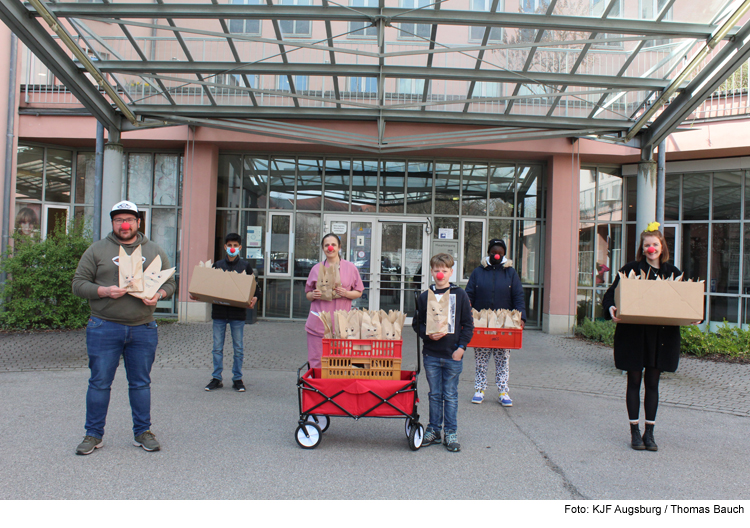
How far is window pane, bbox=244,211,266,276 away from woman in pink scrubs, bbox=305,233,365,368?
24.3ft

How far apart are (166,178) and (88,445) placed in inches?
388

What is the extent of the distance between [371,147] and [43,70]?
319 inches

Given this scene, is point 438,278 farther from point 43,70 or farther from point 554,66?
point 43,70

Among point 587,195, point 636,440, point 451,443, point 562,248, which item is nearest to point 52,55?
point 451,443

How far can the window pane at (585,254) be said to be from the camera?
1310 cm

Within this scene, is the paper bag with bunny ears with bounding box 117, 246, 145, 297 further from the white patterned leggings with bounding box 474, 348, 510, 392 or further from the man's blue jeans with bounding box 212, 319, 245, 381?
the white patterned leggings with bounding box 474, 348, 510, 392

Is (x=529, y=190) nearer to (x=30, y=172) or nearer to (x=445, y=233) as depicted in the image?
(x=445, y=233)

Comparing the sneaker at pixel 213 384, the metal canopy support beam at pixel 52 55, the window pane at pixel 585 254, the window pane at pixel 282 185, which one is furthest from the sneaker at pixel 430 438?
the window pane at pixel 585 254

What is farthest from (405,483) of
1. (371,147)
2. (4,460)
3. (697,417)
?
(371,147)

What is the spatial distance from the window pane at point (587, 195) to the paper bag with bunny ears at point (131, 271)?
1125 cm

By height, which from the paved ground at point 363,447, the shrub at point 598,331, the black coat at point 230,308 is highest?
the black coat at point 230,308

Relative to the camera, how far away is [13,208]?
1190 cm

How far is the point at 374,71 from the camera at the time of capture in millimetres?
8086

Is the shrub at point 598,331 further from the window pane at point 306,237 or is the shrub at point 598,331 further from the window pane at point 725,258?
the window pane at point 306,237
